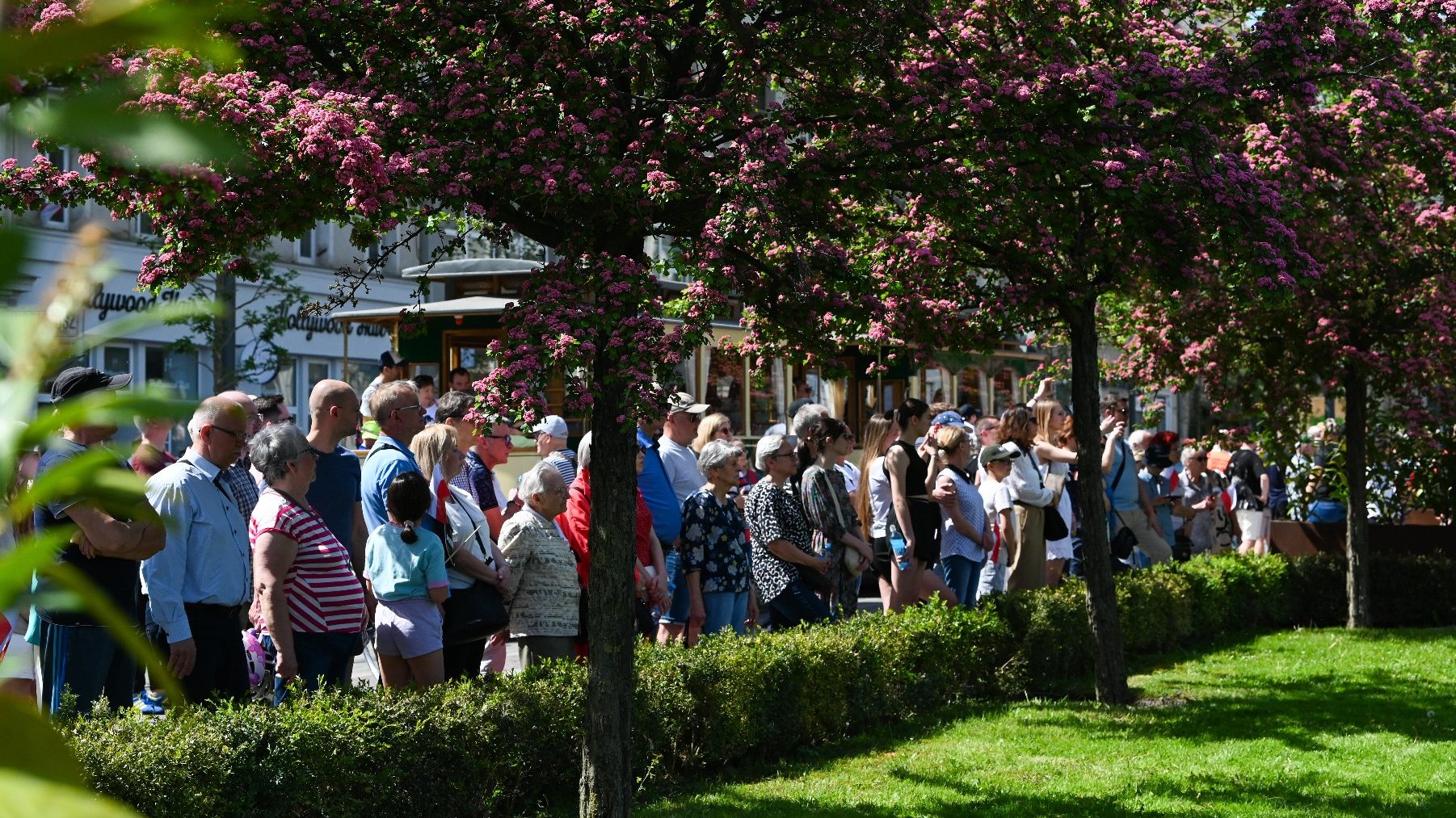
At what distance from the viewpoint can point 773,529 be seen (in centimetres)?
1000

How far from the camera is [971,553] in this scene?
38.5 feet

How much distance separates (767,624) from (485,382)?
5.31 m

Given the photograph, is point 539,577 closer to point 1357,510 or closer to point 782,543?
point 782,543

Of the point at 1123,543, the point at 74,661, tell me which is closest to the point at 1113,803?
the point at 74,661

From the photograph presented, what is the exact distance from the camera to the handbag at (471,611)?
767 cm

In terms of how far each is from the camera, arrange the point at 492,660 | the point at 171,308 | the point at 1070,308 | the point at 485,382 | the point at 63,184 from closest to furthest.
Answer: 1. the point at 171,308
2. the point at 63,184
3. the point at 485,382
4. the point at 492,660
5. the point at 1070,308

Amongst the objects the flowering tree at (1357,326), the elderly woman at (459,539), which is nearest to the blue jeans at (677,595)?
the elderly woman at (459,539)

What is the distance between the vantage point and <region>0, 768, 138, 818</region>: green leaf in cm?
43

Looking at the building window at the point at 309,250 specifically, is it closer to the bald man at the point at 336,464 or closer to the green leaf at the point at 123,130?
the bald man at the point at 336,464

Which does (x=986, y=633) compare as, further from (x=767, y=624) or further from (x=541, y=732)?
(x=541, y=732)

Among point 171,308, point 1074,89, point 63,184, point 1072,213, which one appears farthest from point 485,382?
point 171,308

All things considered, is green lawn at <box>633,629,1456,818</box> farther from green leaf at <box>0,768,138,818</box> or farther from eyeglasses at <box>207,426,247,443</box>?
green leaf at <box>0,768,138,818</box>

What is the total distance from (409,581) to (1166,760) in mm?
4419

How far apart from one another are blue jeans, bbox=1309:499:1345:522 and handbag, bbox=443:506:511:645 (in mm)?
13068
